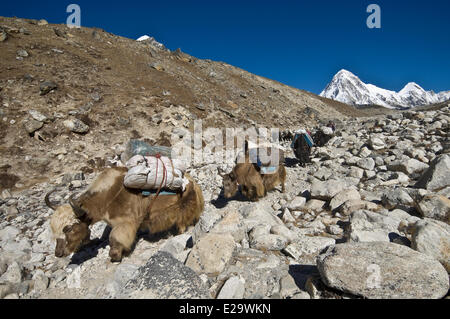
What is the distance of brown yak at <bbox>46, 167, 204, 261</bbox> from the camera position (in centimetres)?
274

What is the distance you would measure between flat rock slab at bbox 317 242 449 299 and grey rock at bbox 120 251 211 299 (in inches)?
44.4

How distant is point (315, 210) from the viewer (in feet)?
13.4

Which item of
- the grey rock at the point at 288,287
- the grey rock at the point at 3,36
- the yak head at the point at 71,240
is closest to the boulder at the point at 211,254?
the grey rock at the point at 288,287

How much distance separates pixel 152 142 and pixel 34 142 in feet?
13.8

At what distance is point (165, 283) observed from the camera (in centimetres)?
199

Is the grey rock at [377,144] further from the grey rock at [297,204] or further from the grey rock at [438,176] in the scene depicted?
the grey rock at [297,204]

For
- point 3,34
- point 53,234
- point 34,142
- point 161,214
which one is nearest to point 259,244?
point 161,214

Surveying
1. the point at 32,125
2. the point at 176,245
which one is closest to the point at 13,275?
the point at 176,245

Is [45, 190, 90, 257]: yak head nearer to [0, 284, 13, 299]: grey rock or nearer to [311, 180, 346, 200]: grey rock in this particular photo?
[0, 284, 13, 299]: grey rock

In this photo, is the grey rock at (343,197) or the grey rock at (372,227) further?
the grey rock at (343,197)

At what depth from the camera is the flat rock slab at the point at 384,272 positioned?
5.25 feet

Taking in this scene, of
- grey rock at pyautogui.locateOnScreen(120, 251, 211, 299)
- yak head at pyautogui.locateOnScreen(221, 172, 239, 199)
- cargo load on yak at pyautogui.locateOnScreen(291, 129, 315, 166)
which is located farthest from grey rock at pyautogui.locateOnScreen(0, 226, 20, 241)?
cargo load on yak at pyautogui.locateOnScreen(291, 129, 315, 166)

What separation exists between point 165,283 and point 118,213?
1.42m

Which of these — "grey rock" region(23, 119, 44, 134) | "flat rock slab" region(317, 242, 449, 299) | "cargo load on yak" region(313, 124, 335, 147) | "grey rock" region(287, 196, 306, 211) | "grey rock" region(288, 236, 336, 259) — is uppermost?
"grey rock" region(23, 119, 44, 134)
